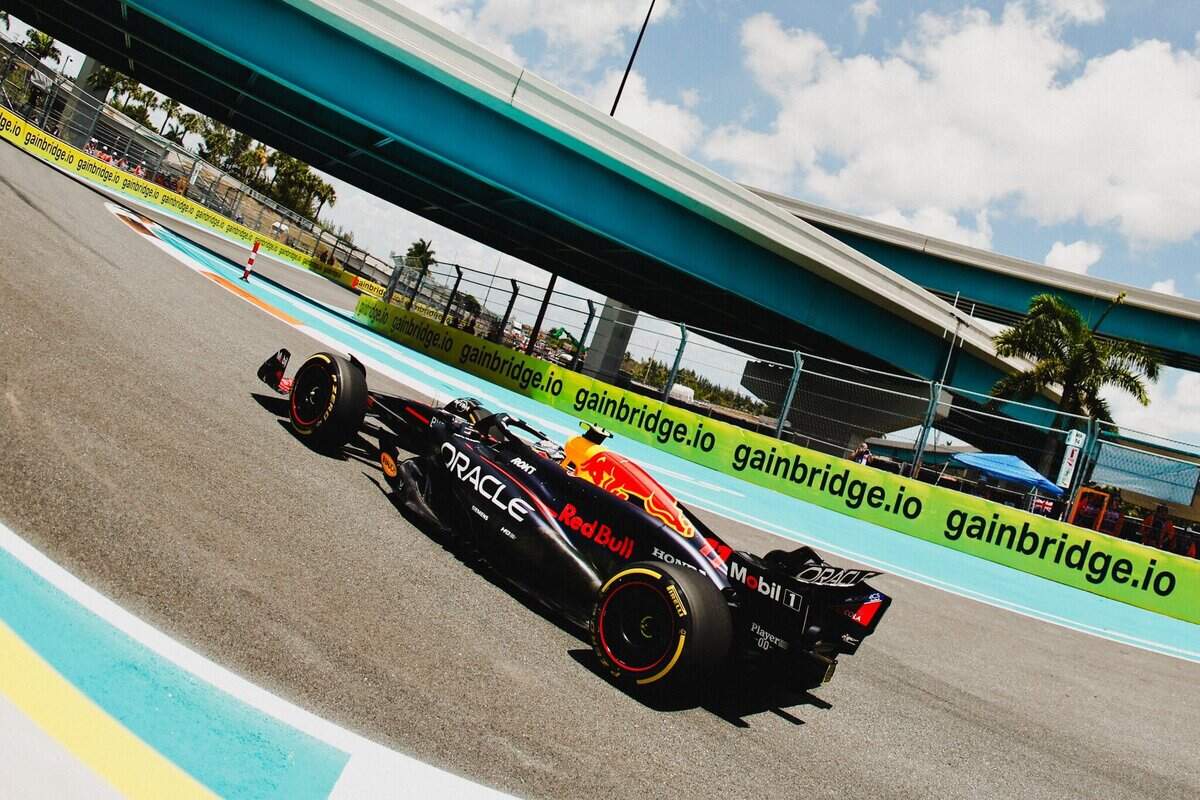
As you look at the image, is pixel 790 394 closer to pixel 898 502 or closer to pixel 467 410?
pixel 898 502

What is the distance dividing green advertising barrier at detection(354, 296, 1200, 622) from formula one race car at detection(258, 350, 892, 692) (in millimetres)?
8716

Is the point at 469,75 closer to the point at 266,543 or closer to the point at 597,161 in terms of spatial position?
the point at 597,161

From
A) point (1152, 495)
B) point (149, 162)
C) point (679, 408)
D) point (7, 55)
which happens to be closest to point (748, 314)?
point (679, 408)

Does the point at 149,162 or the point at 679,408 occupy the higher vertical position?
the point at 149,162

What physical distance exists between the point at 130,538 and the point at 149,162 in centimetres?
4621

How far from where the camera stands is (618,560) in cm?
418

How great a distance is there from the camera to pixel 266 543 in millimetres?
3801

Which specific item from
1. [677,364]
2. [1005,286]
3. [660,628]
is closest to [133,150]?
[677,364]

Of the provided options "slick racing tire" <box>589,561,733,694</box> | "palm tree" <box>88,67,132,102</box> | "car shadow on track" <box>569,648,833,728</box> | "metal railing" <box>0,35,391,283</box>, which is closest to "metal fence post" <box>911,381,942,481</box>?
"car shadow on track" <box>569,648,833,728</box>

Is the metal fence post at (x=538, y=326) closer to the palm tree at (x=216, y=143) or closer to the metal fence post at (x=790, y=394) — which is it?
the metal fence post at (x=790, y=394)

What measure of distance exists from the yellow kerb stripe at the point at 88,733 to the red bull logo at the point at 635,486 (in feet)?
8.64

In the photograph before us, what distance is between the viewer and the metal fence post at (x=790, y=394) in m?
14.7

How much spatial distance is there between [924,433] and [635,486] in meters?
10.1

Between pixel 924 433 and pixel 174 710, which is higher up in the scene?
pixel 924 433
